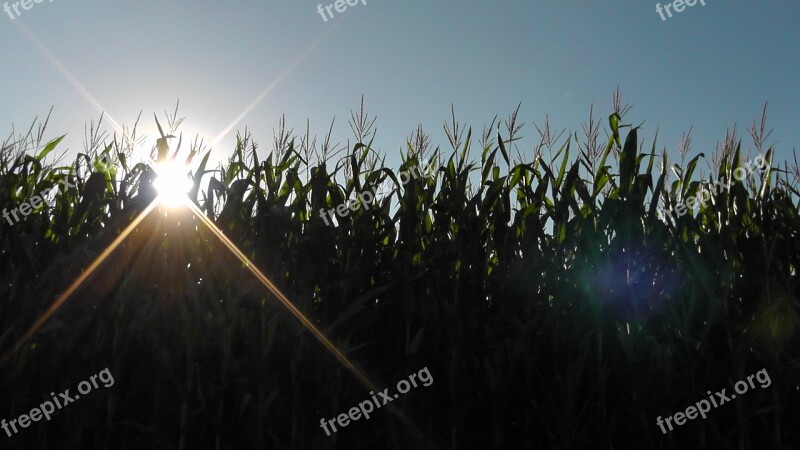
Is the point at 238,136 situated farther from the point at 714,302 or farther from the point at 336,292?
the point at 714,302

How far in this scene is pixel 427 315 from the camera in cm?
343

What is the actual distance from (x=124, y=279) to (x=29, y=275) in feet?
1.97

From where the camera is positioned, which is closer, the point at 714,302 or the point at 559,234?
the point at 714,302

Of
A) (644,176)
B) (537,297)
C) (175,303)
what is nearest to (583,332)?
(537,297)

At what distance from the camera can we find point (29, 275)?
11.9 ft

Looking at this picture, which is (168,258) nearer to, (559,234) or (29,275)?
(29,275)

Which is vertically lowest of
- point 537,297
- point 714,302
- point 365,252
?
point 714,302

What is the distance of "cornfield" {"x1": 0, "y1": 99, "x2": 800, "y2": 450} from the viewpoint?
317 centimetres

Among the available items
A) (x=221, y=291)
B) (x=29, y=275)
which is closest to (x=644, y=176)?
(x=221, y=291)

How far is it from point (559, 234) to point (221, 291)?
76.8 inches

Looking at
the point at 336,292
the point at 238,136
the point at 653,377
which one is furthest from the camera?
the point at 238,136

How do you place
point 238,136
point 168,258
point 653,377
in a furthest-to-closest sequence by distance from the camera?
point 238,136 < point 168,258 < point 653,377

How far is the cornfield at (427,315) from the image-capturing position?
10.4 feet

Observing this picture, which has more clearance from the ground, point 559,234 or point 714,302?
point 559,234
